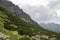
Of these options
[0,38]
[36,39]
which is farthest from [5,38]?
[36,39]

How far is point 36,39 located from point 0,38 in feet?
234

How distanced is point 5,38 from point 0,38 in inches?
159

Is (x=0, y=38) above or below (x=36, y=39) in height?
below

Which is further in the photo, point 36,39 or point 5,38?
point 36,39

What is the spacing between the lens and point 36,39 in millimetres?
191250

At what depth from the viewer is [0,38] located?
128125 millimetres

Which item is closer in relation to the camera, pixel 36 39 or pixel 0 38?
pixel 0 38

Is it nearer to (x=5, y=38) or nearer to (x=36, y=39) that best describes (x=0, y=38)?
(x=5, y=38)

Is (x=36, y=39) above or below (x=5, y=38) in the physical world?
above

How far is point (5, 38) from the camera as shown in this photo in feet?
421
